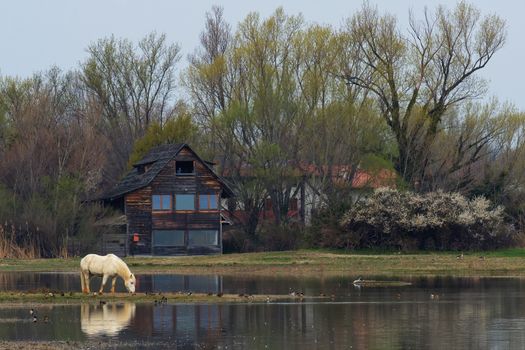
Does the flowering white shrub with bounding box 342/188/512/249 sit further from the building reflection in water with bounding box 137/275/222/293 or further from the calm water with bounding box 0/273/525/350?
the calm water with bounding box 0/273/525/350

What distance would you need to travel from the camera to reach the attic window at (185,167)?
73.6 m

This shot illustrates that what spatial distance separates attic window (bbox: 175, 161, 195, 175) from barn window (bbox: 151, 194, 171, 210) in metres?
1.69

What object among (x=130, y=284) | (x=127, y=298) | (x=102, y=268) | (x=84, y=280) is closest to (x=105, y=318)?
(x=127, y=298)

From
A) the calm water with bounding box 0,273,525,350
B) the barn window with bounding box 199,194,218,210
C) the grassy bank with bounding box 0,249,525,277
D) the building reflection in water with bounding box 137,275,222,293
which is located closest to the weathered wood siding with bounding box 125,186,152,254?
the barn window with bounding box 199,194,218,210

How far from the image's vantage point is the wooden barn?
240ft

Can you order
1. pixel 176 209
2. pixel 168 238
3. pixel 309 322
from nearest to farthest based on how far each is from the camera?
1. pixel 309 322
2. pixel 168 238
3. pixel 176 209

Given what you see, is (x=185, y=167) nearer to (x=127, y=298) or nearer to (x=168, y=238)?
(x=168, y=238)

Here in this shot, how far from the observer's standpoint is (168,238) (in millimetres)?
73438

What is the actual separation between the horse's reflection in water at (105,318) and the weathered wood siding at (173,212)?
3674cm

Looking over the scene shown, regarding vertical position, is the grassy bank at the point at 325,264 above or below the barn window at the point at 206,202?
below

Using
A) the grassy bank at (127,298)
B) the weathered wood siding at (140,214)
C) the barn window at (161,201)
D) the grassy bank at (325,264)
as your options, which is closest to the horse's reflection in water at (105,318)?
the grassy bank at (127,298)

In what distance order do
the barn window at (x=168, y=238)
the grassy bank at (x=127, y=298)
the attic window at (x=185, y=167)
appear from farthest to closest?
the attic window at (x=185, y=167)
the barn window at (x=168, y=238)
the grassy bank at (x=127, y=298)

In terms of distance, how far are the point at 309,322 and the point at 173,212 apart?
4297 centimetres

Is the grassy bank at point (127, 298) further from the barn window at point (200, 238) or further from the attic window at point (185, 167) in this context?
the attic window at point (185, 167)
